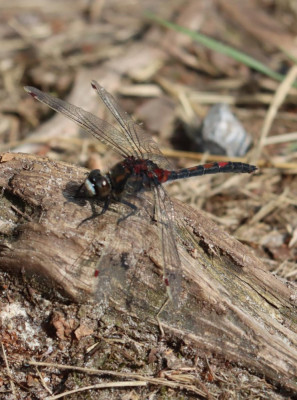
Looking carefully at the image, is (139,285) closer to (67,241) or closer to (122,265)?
(122,265)

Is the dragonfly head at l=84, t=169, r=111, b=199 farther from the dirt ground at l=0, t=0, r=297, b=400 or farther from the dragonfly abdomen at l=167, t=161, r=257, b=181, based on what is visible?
the dragonfly abdomen at l=167, t=161, r=257, b=181

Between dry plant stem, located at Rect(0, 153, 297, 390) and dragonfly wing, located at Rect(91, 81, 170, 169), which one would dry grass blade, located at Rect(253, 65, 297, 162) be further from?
dry plant stem, located at Rect(0, 153, 297, 390)

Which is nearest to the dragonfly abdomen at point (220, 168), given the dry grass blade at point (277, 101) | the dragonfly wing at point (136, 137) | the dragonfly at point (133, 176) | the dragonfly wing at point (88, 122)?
the dragonfly at point (133, 176)

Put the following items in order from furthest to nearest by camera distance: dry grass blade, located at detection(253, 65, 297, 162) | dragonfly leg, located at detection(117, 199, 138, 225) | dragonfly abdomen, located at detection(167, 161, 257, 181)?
dry grass blade, located at detection(253, 65, 297, 162) → dragonfly abdomen, located at detection(167, 161, 257, 181) → dragonfly leg, located at detection(117, 199, 138, 225)

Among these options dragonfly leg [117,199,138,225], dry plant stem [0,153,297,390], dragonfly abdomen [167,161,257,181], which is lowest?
dry plant stem [0,153,297,390]

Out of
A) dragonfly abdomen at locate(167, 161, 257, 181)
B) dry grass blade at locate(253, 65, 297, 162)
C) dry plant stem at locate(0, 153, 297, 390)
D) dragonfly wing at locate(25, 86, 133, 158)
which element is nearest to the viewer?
dry plant stem at locate(0, 153, 297, 390)

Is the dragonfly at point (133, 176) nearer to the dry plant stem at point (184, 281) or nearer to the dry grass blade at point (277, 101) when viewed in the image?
the dry plant stem at point (184, 281)

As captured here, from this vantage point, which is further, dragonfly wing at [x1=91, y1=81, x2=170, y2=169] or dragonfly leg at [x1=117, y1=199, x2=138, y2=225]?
dragonfly wing at [x1=91, y1=81, x2=170, y2=169]

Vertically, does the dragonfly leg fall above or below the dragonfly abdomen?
below

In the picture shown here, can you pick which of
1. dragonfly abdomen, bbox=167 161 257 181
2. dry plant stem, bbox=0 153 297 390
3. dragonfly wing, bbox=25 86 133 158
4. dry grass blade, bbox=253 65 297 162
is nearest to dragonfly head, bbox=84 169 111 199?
dry plant stem, bbox=0 153 297 390
